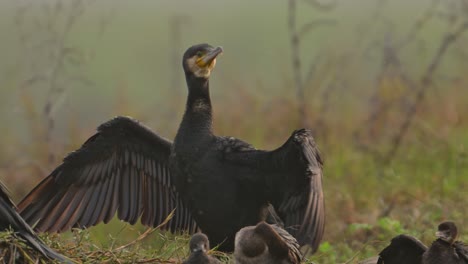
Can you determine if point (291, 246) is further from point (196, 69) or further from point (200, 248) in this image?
point (196, 69)

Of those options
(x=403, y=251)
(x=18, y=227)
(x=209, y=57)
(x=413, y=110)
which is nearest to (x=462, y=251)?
(x=403, y=251)

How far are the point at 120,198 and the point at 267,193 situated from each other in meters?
1.40

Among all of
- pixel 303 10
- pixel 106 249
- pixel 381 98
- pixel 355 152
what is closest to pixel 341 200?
pixel 355 152

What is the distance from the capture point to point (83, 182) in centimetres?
812

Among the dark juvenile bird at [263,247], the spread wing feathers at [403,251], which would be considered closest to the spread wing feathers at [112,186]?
the dark juvenile bird at [263,247]

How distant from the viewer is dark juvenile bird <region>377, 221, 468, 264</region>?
640 centimetres

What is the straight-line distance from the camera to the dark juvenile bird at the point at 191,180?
271 inches

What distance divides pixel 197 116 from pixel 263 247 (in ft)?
4.77

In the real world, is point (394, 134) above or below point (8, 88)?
below

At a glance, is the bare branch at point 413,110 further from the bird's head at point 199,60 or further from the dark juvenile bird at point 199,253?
the dark juvenile bird at point 199,253

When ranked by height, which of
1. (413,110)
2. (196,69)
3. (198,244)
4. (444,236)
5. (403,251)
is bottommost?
(403,251)

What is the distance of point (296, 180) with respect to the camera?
6.96m

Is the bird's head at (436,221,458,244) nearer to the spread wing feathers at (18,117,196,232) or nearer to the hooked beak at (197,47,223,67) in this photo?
the hooked beak at (197,47,223,67)

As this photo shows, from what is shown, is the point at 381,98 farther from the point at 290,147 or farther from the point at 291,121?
the point at 290,147
